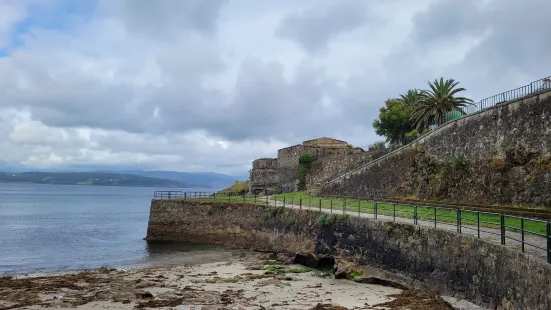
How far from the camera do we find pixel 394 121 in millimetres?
46531

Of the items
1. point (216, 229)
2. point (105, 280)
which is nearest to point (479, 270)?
point (105, 280)

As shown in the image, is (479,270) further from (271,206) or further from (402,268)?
(271,206)

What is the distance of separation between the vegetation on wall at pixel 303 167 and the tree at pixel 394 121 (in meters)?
8.44

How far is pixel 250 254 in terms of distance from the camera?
29734mm

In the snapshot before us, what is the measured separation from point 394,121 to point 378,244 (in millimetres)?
28826

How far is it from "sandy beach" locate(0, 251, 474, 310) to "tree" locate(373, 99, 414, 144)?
26.7 m

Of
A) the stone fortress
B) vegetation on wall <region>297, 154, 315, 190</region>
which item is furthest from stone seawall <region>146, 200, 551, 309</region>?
vegetation on wall <region>297, 154, 315, 190</region>

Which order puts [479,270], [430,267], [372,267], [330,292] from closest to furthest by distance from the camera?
[479,270] → [430,267] → [330,292] → [372,267]

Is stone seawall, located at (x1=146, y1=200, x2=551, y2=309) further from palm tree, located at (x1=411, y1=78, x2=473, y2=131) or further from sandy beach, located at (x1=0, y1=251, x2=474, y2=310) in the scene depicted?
palm tree, located at (x1=411, y1=78, x2=473, y2=131)

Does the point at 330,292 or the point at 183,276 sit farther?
the point at 183,276

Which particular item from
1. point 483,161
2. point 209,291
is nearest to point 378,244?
point 209,291

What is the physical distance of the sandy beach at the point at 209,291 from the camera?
50.5ft

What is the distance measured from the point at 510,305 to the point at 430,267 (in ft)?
16.1

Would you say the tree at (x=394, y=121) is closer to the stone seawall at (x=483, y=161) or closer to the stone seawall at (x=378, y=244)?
the stone seawall at (x=483, y=161)
